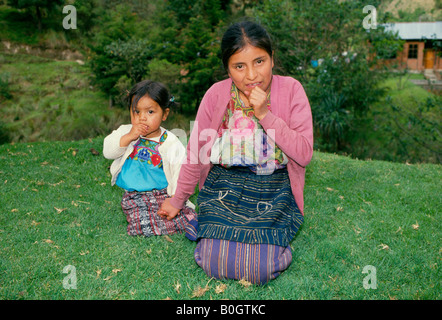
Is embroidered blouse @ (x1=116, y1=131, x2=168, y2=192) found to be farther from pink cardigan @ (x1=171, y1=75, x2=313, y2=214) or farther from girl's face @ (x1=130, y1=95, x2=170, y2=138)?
pink cardigan @ (x1=171, y1=75, x2=313, y2=214)

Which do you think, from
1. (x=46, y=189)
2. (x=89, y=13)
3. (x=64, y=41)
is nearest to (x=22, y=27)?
(x=64, y=41)

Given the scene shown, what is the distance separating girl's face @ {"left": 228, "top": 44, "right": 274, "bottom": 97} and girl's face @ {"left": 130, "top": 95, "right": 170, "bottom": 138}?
87 cm

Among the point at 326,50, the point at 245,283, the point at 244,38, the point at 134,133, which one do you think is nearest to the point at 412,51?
the point at 326,50

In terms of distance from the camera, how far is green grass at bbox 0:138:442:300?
89.3 inches

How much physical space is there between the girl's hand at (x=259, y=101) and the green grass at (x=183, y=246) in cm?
110

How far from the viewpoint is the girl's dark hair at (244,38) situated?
234 centimetres

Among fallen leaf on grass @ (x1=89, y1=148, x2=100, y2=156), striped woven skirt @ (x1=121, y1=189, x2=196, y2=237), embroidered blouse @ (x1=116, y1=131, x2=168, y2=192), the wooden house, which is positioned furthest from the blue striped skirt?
the wooden house

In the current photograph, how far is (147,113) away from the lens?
3043 mm

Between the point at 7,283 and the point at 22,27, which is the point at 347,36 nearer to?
the point at 7,283

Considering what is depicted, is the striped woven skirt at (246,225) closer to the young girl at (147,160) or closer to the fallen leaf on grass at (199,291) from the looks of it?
the fallen leaf on grass at (199,291)

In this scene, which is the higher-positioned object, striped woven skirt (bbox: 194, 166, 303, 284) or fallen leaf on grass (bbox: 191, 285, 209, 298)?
striped woven skirt (bbox: 194, 166, 303, 284)

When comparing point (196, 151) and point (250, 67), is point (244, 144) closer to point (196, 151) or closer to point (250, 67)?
point (196, 151)

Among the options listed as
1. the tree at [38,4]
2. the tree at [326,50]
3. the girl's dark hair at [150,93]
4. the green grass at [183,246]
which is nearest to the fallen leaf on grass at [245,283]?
the green grass at [183,246]
